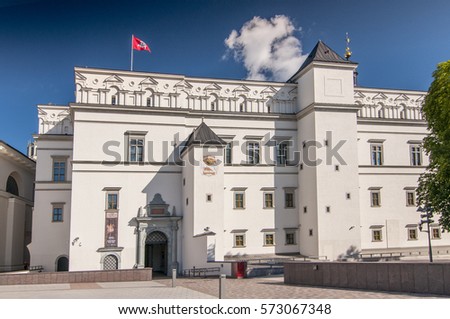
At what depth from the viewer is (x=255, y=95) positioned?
126 ft

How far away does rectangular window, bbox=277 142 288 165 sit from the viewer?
38188 mm

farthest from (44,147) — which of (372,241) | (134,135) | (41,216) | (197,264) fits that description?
(372,241)

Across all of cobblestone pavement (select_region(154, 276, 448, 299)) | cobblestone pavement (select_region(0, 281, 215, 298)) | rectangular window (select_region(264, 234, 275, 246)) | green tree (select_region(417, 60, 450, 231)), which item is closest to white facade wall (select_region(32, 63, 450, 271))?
rectangular window (select_region(264, 234, 275, 246))

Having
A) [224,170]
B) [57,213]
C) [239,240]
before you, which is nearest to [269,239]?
[239,240]

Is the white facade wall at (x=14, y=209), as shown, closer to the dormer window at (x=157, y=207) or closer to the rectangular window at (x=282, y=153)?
the dormer window at (x=157, y=207)

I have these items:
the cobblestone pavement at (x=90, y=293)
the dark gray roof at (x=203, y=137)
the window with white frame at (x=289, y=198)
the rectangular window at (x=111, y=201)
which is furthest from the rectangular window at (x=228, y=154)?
the cobblestone pavement at (x=90, y=293)

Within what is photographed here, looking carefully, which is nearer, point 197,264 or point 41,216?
point 197,264

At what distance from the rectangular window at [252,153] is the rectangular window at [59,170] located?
14701mm

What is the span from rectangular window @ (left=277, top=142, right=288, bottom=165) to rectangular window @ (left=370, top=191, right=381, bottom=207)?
7799mm

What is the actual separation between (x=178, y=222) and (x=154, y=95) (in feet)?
31.3

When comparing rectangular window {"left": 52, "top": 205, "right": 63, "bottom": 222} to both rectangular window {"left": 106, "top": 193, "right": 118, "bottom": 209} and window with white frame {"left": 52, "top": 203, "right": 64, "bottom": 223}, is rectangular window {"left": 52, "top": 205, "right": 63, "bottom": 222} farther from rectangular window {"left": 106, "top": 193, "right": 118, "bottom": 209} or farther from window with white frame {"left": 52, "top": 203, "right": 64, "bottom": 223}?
rectangular window {"left": 106, "top": 193, "right": 118, "bottom": 209}

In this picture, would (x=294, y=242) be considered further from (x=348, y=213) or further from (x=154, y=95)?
(x=154, y=95)

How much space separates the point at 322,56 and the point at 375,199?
12335 millimetres

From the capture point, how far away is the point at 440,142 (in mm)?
26984
